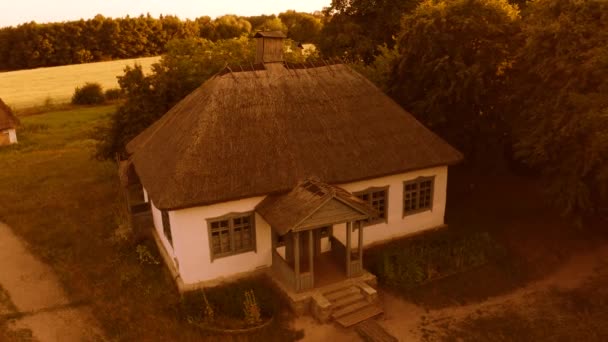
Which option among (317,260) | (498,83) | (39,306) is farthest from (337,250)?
(498,83)

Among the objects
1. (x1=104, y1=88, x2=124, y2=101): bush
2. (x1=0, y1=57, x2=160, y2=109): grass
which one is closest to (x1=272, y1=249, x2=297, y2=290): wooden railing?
(x1=0, y1=57, x2=160, y2=109): grass

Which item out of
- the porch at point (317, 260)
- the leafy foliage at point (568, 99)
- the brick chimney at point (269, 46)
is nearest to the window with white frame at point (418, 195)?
the porch at point (317, 260)

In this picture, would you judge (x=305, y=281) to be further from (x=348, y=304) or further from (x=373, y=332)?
(x=373, y=332)

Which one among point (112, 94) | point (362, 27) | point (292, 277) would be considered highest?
point (362, 27)

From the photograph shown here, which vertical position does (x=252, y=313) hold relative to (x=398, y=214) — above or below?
below

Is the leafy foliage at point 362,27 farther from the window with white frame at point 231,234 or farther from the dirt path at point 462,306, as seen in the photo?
the window with white frame at point 231,234

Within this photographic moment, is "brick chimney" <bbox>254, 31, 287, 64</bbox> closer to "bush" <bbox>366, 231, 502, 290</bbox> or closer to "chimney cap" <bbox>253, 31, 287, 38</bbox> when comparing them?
"chimney cap" <bbox>253, 31, 287, 38</bbox>
